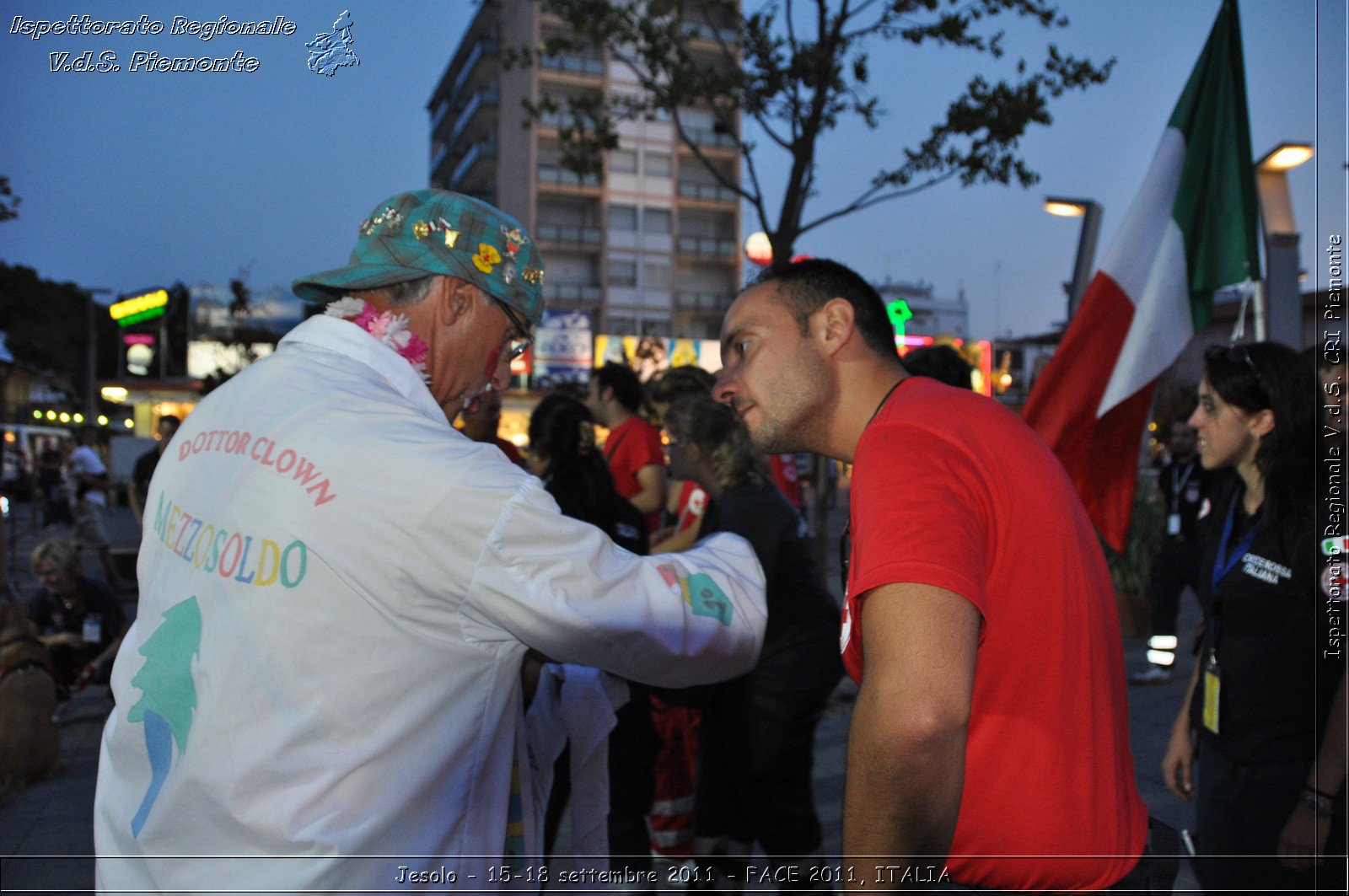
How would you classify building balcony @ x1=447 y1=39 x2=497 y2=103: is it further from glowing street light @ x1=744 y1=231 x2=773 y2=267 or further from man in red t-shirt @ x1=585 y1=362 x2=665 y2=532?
man in red t-shirt @ x1=585 y1=362 x2=665 y2=532

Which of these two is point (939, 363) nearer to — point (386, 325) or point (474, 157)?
point (386, 325)

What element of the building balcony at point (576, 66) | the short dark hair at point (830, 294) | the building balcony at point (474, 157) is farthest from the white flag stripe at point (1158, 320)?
the building balcony at point (474, 157)

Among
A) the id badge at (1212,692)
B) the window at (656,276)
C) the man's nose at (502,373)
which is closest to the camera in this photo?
the man's nose at (502,373)

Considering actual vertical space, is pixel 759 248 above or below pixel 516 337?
above

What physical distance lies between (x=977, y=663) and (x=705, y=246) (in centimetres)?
5138

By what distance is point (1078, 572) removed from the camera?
1438mm

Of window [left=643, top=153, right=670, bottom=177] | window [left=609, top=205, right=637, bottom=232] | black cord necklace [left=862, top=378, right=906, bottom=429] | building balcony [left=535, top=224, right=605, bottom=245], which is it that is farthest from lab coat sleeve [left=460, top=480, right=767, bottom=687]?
window [left=643, top=153, right=670, bottom=177]

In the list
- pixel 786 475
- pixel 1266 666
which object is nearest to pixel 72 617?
pixel 786 475

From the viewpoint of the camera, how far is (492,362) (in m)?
1.78

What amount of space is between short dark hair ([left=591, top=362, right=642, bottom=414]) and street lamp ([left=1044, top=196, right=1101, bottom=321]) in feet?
16.7

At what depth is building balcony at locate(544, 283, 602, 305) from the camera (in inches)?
1916

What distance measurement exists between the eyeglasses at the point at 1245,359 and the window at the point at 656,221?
4850cm

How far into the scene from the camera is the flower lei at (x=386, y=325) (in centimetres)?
159

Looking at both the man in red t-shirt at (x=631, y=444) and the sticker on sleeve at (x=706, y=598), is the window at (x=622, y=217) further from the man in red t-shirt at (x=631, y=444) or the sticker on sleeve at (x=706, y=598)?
the sticker on sleeve at (x=706, y=598)
